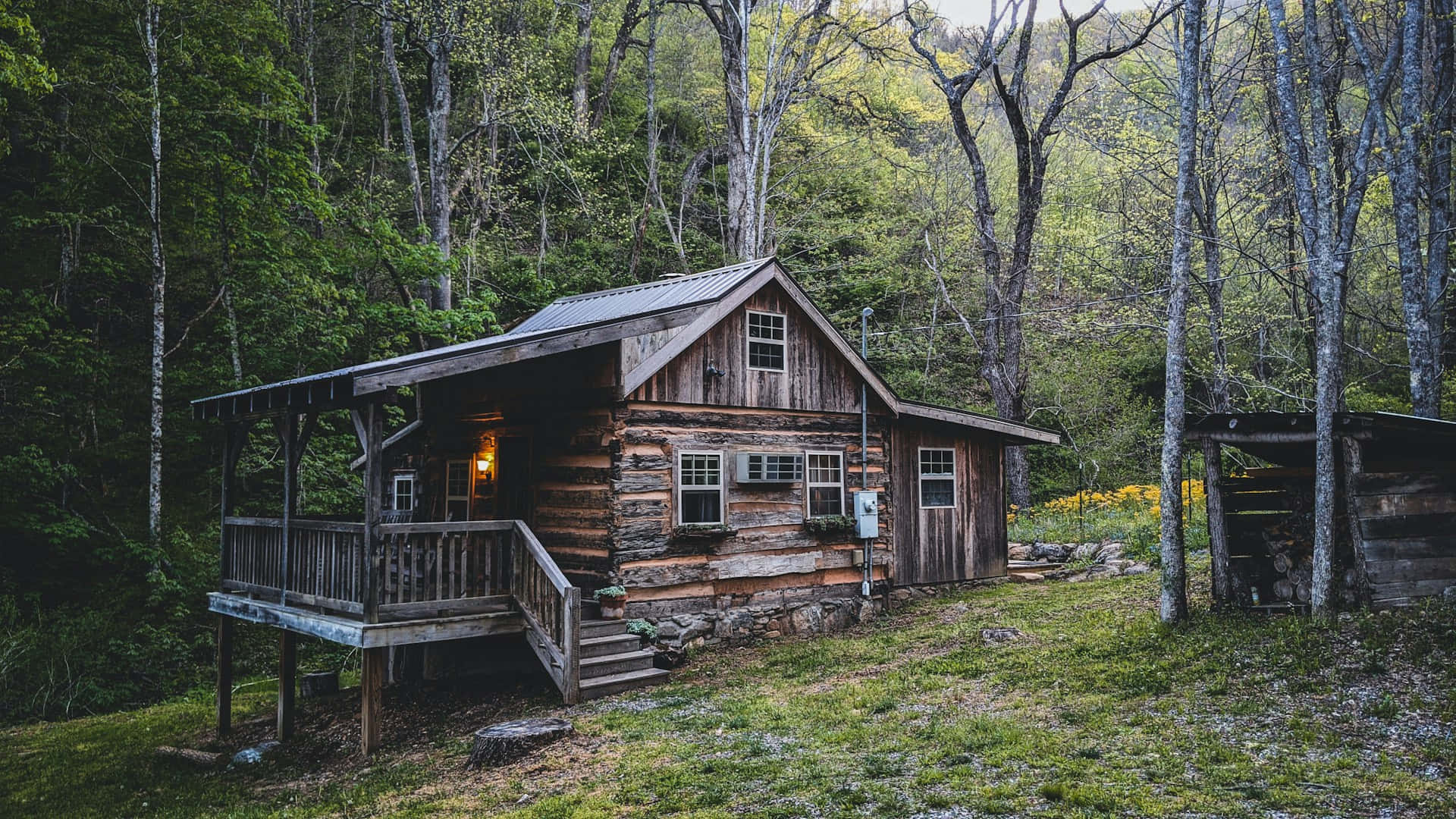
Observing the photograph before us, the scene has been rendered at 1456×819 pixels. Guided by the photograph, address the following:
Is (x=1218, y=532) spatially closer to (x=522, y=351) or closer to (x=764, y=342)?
(x=764, y=342)

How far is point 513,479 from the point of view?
13992 mm

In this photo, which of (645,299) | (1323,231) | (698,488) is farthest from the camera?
(645,299)

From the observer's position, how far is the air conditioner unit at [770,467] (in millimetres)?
13648

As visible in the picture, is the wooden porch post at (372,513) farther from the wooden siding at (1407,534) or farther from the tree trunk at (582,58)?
the tree trunk at (582,58)

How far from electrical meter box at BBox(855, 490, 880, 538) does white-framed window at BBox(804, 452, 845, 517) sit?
0.27 meters

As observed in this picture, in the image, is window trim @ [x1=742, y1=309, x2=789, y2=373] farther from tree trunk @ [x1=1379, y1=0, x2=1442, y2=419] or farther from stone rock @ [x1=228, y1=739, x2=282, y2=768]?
tree trunk @ [x1=1379, y1=0, x2=1442, y2=419]

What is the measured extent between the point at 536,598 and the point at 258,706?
684 cm

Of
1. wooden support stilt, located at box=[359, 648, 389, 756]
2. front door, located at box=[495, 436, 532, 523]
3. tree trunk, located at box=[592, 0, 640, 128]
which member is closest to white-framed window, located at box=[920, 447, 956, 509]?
front door, located at box=[495, 436, 532, 523]

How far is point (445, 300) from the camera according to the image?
2108cm

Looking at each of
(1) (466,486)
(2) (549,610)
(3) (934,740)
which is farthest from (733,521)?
(3) (934,740)

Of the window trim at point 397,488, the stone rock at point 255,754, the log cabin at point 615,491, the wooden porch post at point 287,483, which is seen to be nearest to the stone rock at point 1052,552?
the log cabin at point 615,491

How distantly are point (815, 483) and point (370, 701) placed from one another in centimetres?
764

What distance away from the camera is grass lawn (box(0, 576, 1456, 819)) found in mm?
6559

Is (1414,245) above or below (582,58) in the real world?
below
